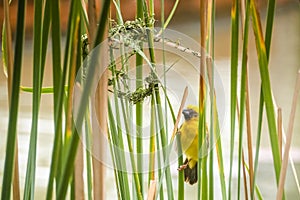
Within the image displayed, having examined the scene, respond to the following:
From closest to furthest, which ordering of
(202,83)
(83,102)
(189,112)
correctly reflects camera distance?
(83,102) < (202,83) < (189,112)

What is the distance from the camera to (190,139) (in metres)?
0.34

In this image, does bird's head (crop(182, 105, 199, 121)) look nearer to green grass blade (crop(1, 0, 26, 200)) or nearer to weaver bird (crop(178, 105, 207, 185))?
weaver bird (crop(178, 105, 207, 185))

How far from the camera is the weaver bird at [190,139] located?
0.33 meters

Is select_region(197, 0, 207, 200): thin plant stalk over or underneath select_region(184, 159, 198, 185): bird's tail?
over

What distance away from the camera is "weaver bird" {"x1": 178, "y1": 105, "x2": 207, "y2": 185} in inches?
13.1

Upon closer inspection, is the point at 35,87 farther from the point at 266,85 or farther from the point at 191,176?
the point at 191,176

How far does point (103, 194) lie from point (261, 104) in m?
0.09

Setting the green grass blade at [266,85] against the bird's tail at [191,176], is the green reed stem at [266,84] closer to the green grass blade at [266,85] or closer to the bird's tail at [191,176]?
the green grass blade at [266,85]

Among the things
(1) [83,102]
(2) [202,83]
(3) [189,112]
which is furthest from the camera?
(3) [189,112]

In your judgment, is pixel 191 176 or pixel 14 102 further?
pixel 191 176

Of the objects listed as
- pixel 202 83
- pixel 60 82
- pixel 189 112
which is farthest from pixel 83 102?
pixel 189 112

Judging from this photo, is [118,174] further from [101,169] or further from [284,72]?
[284,72]

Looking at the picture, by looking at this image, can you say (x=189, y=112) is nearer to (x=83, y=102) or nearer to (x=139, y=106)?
(x=139, y=106)

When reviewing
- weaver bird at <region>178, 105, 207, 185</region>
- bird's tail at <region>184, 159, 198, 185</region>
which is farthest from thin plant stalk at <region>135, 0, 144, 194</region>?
bird's tail at <region>184, 159, 198, 185</region>
